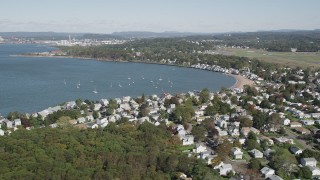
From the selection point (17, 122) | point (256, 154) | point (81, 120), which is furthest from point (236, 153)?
point (17, 122)

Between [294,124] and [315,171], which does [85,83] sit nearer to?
[294,124]

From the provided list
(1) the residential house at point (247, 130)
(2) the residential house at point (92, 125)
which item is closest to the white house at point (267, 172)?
(1) the residential house at point (247, 130)

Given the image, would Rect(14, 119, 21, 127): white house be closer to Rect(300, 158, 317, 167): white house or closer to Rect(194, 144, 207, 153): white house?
Rect(194, 144, 207, 153): white house

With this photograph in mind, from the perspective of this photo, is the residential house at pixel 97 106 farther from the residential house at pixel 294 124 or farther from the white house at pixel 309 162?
the white house at pixel 309 162

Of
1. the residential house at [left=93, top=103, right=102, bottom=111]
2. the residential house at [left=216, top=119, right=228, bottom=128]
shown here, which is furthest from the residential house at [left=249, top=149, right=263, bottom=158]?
the residential house at [left=93, top=103, right=102, bottom=111]

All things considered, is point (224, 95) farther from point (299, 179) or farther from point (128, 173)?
point (128, 173)
